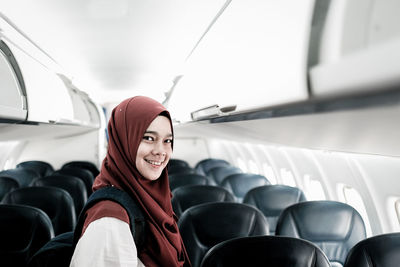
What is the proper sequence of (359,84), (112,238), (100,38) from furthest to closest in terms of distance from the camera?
(100,38) < (112,238) < (359,84)

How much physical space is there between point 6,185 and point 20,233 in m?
2.34

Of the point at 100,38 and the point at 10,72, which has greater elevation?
the point at 100,38

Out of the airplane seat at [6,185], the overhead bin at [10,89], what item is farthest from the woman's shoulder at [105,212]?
the airplane seat at [6,185]

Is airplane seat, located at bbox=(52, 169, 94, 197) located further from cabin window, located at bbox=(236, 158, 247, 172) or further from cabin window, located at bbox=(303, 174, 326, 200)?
cabin window, located at bbox=(236, 158, 247, 172)

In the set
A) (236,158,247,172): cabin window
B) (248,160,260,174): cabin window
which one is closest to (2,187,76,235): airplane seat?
(248,160,260,174): cabin window

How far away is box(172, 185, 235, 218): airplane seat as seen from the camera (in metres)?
3.80

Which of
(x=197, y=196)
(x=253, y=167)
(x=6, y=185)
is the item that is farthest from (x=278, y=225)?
(x=253, y=167)

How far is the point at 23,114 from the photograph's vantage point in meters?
2.61

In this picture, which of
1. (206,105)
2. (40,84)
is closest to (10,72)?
(40,84)

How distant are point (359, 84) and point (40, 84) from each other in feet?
9.89

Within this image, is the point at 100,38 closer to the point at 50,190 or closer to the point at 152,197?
the point at 50,190

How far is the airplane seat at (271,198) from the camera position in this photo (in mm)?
3766

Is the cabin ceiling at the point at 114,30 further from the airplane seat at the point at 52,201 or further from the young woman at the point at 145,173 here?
Answer: the airplane seat at the point at 52,201

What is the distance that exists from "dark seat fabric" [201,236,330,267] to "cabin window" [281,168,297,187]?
4018 mm
